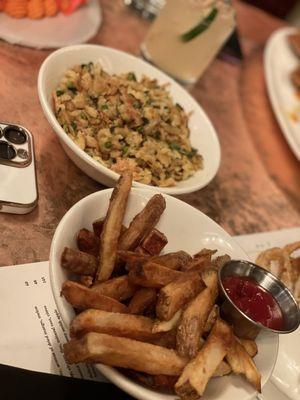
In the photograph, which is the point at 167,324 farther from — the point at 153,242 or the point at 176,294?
the point at 153,242

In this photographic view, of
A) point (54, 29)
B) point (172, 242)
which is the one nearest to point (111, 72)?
point (54, 29)

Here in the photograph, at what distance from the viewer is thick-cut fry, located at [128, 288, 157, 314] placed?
0.98 m

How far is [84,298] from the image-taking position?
918 millimetres

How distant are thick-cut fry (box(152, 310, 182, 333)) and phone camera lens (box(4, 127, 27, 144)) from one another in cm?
68

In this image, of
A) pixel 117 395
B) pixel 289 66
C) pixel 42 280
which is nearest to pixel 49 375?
pixel 117 395

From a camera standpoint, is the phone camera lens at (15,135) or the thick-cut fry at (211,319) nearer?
the thick-cut fry at (211,319)

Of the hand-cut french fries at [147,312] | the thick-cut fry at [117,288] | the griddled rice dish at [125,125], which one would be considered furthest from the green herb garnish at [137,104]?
the thick-cut fry at [117,288]

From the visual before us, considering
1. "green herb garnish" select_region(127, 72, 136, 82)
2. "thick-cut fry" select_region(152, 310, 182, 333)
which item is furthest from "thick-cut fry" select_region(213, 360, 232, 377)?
"green herb garnish" select_region(127, 72, 136, 82)

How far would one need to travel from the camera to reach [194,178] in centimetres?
158

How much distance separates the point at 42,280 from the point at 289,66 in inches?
72.5

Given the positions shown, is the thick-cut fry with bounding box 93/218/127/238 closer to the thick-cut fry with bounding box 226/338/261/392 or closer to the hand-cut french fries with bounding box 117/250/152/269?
the hand-cut french fries with bounding box 117/250/152/269

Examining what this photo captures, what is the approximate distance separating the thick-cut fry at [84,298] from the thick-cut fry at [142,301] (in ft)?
0.15

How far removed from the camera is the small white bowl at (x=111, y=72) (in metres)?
1.35

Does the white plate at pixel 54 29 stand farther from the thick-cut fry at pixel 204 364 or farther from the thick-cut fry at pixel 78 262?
the thick-cut fry at pixel 204 364
